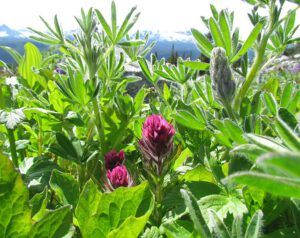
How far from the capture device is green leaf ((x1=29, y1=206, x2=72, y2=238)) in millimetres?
936

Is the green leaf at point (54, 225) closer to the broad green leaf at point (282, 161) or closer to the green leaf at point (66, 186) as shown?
the green leaf at point (66, 186)

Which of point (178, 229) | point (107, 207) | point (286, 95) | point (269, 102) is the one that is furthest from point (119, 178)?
point (286, 95)

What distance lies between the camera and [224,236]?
0.80 meters

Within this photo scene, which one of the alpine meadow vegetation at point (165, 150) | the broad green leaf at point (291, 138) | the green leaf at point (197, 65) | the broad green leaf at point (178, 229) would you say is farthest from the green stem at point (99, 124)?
the broad green leaf at point (291, 138)

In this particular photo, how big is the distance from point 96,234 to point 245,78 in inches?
32.6

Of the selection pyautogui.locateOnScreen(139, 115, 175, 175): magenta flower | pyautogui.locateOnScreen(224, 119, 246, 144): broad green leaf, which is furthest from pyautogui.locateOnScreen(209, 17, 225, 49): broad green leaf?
pyautogui.locateOnScreen(224, 119, 246, 144): broad green leaf

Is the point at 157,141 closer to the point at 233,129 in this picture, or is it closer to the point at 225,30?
the point at 233,129

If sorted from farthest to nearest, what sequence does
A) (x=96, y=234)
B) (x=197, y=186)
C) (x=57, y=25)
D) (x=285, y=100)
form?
1. (x=57, y=25)
2. (x=285, y=100)
3. (x=197, y=186)
4. (x=96, y=234)

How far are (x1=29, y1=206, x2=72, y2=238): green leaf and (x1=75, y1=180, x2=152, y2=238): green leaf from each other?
0.10 meters

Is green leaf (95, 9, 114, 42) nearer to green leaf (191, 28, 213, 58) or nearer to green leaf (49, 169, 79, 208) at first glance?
green leaf (191, 28, 213, 58)

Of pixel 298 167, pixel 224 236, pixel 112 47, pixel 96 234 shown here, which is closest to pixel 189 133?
pixel 112 47

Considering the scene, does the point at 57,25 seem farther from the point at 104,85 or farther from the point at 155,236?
the point at 155,236

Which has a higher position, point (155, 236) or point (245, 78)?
point (245, 78)

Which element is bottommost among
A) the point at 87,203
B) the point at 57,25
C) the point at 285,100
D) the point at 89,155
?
the point at 89,155
